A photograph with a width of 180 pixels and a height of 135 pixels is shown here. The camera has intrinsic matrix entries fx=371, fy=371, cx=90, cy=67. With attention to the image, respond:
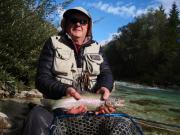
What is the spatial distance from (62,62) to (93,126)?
0.96 metres

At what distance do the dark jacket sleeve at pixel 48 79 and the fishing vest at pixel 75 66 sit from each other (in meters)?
0.07

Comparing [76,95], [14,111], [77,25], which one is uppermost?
[77,25]

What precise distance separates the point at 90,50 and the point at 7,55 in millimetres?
6970

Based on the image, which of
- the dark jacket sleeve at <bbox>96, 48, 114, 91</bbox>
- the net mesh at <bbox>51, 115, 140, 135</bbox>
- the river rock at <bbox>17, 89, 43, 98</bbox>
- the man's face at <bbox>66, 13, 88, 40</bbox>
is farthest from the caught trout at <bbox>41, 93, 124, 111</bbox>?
the river rock at <bbox>17, 89, 43, 98</bbox>

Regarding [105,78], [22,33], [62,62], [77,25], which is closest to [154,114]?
[22,33]

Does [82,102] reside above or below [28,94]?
above

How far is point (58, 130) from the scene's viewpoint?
4336 millimetres

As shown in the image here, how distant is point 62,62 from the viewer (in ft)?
16.4

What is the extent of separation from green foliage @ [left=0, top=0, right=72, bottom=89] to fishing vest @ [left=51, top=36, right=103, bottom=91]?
21.7 feet

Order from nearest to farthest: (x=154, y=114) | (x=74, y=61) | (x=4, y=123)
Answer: (x=74, y=61) → (x=4, y=123) → (x=154, y=114)

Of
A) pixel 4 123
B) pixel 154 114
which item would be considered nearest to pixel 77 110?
pixel 4 123

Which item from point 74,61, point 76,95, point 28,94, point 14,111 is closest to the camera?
point 76,95

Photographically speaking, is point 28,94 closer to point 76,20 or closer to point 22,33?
point 22,33

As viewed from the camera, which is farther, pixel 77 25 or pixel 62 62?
pixel 77 25
